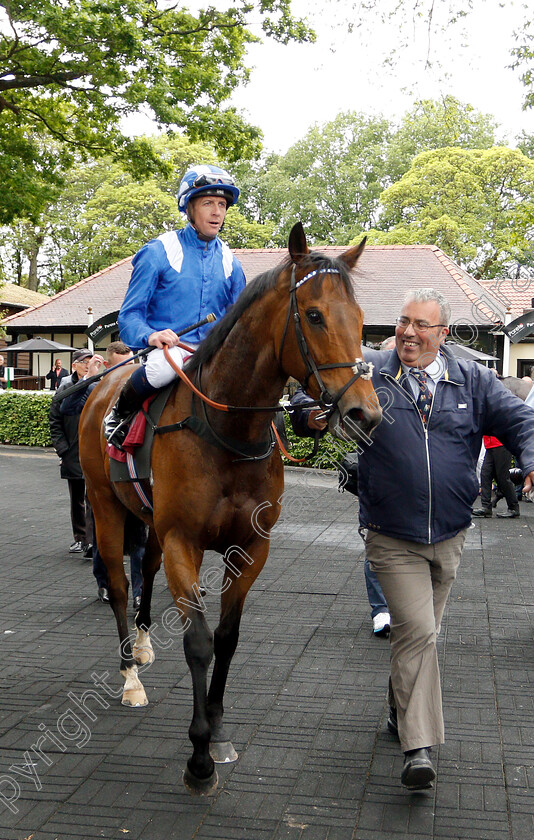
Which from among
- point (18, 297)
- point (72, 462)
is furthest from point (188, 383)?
point (18, 297)

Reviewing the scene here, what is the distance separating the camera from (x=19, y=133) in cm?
1583

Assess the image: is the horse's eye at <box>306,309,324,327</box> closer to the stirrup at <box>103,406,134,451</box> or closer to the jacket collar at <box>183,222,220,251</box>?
the jacket collar at <box>183,222,220,251</box>

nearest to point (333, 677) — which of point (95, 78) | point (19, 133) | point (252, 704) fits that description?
point (252, 704)

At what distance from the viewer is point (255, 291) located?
12.5 ft

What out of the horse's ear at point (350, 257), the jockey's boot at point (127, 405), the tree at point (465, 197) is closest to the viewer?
the horse's ear at point (350, 257)

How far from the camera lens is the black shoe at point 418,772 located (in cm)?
355

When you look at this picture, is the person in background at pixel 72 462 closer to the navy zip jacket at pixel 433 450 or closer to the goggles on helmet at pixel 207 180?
the goggles on helmet at pixel 207 180

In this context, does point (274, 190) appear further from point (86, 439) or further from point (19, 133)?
point (86, 439)

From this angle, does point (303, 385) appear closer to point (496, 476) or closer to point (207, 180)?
point (207, 180)

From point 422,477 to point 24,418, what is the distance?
1910cm

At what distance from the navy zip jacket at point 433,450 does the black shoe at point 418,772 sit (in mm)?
962

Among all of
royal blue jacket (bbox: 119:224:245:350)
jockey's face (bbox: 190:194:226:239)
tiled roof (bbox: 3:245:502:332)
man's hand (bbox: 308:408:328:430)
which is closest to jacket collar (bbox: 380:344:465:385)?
man's hand (bbox: 308:408:328:430)

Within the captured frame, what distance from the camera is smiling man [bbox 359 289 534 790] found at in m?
3.71

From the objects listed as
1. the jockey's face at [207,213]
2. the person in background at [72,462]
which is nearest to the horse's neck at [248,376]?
the jockey's face at [207,213]
